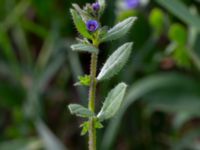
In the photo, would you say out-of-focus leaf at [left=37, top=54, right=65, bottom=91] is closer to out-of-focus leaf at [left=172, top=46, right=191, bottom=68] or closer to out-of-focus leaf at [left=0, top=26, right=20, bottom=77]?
out-of-focus leaf at [left=0, top=26, right=20, bottom=77]

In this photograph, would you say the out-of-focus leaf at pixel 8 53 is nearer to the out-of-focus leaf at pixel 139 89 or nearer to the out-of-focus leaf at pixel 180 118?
the out-of-focus leaf at pixel 139 89

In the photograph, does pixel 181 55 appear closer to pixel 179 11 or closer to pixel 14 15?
pixel 179 11

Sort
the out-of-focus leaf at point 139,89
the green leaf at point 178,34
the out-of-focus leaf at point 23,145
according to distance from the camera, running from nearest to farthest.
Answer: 1. the green leaf at point 178,34
2. the out-of-focus leaf at point 139,89
3. the out-of-focus leaf at point 23,145

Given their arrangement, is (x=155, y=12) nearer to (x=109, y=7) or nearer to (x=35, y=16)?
(x=109, y=7)

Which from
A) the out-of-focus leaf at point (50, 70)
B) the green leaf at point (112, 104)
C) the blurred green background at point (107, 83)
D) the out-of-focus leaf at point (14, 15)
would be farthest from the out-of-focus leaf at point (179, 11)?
the out-of-focus leaf at point (14, 15)

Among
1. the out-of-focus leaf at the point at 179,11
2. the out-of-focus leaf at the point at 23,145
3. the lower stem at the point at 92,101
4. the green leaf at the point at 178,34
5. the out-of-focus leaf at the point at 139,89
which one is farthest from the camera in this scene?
the out-of-focus leaf at the point at 23,145

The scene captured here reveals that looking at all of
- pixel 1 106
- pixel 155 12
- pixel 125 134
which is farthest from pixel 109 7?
pixel 1 106

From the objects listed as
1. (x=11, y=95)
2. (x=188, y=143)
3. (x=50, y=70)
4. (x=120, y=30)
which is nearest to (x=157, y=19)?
(x=188, y=143)
